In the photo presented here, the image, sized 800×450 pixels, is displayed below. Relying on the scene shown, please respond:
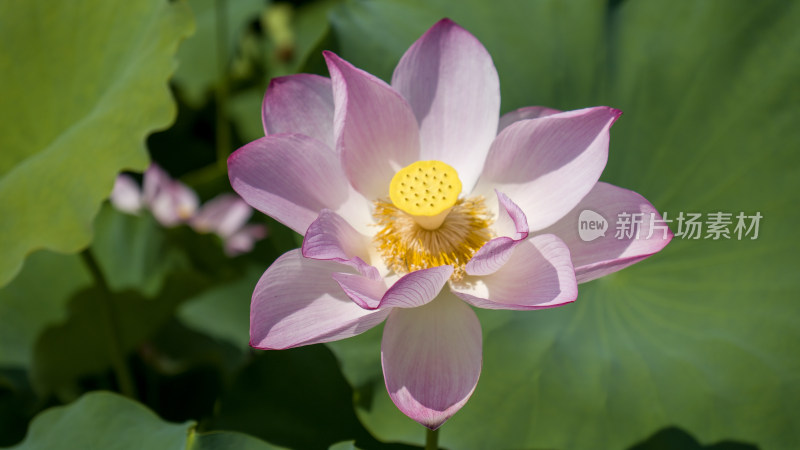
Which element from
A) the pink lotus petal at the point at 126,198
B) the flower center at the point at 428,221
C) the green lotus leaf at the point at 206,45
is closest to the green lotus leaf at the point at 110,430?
the flower center at the point at 428,221

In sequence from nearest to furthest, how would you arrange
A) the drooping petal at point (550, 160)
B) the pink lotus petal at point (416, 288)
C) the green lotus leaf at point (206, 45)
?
the pink lotus petal at point (416, 288) < the drooping petal at point (550, 160) < the green lotus leaf at point (206, 45)

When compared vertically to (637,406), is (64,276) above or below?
below

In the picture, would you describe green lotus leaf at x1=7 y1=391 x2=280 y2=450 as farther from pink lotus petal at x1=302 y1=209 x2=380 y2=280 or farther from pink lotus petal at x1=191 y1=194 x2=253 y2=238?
pink lotus petal at x1=191 y1=194 x2=253 y2=238

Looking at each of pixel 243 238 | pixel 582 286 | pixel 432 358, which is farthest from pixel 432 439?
pixel 243 238

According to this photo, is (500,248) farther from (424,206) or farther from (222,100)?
(222,100)

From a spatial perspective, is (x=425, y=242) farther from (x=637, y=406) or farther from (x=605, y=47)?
(x=605, y=47)

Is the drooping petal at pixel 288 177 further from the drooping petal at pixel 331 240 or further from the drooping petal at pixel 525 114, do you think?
the drooping petal at pixel 525 114

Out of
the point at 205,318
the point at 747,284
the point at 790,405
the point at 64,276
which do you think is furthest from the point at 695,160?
the point at 64,276

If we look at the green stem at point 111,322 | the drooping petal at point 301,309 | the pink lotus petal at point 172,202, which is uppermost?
the drooping petal at point 301,309
